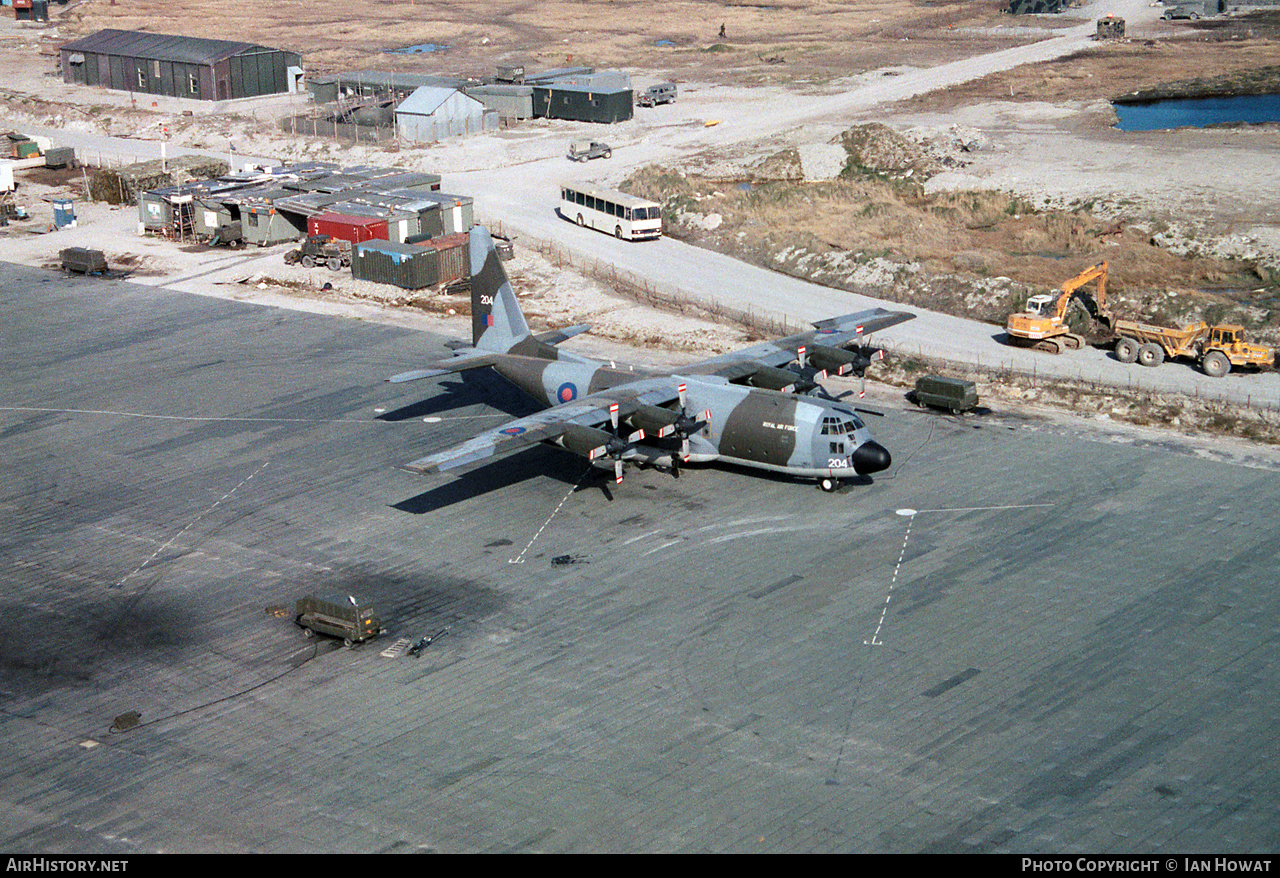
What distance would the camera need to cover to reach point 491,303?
207 ft

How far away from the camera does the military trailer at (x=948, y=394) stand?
63.5 m

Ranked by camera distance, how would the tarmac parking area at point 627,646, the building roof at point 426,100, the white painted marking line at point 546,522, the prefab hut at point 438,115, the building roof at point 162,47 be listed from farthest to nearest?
the building roof at point 162,47 < the prefab hut at point 438,115 < the building roof at point 426,100 < the white painted marking line at point 546,522 < the tarmac parking area at point 627,646

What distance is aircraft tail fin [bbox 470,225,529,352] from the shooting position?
6266cm

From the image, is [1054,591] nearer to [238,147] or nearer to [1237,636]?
[1237,636]

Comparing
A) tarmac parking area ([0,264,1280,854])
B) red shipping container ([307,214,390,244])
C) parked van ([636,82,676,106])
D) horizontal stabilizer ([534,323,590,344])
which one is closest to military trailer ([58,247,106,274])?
red shipping container ([307,214,390,244])

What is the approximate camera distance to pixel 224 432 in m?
63.9

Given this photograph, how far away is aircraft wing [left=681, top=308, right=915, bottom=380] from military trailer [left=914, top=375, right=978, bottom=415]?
3.82 m

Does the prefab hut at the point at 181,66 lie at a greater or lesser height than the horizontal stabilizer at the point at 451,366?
greater

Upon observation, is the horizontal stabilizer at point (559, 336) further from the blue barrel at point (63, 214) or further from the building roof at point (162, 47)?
the building roof at point (162, 47)

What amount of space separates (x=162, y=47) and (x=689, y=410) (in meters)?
133

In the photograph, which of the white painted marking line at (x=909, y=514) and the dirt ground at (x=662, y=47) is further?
the dirt ground at (x=662, y=47)

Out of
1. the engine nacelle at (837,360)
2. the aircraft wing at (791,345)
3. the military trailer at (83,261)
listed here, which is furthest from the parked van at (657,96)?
the engine nacelle at (837,360)

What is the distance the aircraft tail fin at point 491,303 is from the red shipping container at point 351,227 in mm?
32644

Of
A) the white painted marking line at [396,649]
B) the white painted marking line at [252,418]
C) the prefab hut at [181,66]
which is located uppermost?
the prefab hut at [181,66]
